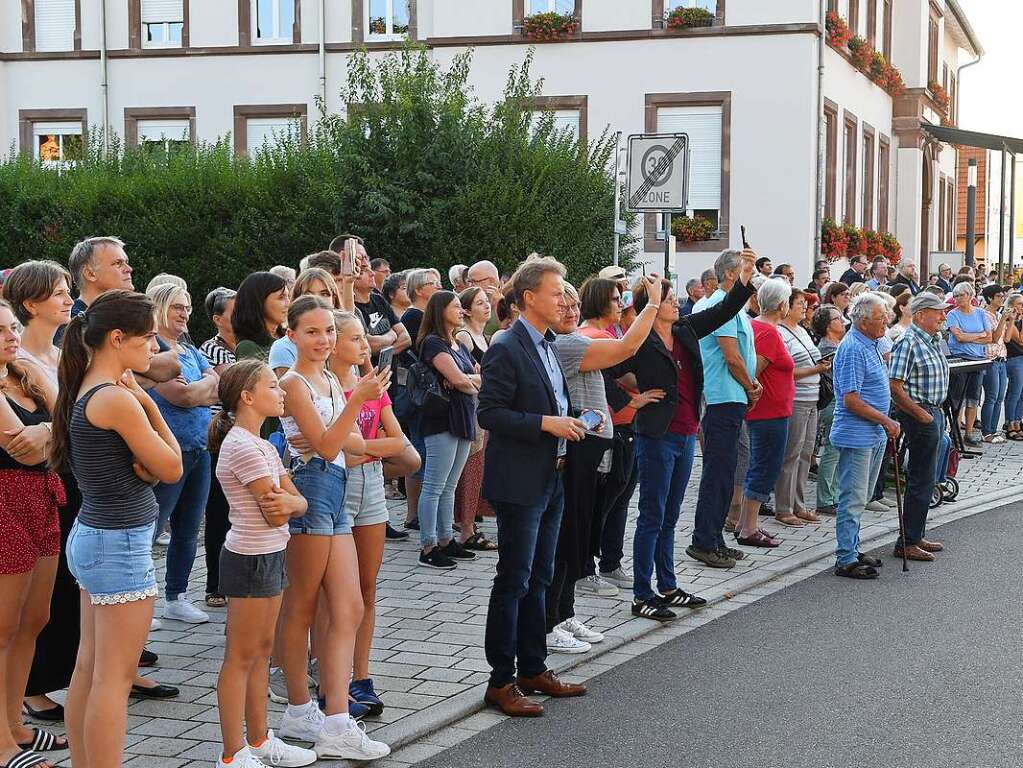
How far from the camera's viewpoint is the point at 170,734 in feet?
19.4

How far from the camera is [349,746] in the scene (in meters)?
5.62

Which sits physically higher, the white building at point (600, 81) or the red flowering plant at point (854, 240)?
the white building at point (600, 81)

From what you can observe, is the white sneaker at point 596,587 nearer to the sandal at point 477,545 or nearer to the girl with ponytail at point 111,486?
the sandal at point 477,545

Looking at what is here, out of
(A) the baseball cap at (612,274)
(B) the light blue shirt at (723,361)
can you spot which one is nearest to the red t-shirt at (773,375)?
(B) the light blue shirt at (723,361)

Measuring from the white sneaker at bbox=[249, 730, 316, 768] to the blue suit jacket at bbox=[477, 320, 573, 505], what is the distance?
143 cm

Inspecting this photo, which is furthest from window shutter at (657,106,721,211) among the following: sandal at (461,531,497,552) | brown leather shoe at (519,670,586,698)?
brown leather shoe at (519,670,586,698)

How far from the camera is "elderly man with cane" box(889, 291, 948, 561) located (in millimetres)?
10039

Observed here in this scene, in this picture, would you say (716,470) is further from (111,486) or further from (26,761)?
(111,486)

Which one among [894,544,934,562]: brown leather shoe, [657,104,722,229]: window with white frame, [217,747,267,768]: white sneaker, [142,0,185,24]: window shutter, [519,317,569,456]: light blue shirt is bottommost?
[894,544,934,562]: brown leather shoe

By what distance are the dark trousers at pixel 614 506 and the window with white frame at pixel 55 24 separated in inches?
997

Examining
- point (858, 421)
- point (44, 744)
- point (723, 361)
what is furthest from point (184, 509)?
point (858, 421)

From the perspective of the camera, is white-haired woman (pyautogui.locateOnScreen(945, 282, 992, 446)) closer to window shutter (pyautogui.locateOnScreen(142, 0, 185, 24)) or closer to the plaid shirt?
the plaid shirt

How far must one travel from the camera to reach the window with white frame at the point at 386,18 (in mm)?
29422

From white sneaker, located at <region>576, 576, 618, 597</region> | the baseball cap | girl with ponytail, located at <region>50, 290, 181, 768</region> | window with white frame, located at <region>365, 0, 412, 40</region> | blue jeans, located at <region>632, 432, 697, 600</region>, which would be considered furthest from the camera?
window with white frame, located at <region>365, 0, 412, 40</region>
